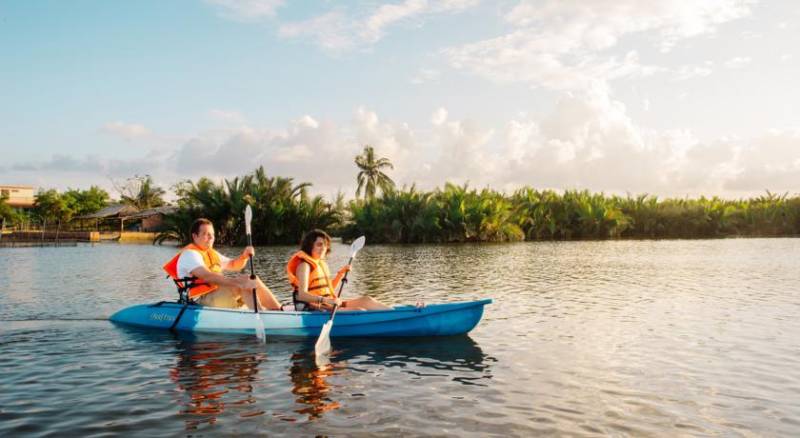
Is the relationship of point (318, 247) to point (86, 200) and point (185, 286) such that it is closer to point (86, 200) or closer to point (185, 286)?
point (185, 286)

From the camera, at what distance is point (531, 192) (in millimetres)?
43500

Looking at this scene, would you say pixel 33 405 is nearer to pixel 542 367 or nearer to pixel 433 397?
pixel 433 397

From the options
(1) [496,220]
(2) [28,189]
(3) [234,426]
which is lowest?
(3) [234,426]

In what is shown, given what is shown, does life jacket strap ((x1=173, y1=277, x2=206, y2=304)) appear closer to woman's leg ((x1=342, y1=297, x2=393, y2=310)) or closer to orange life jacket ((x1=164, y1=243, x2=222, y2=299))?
orange life jacket ((x1=164, y1=243, x2=222, y2=299))

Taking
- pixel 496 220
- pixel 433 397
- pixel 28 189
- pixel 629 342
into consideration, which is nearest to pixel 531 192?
pixel 496 220

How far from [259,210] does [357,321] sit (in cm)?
3162

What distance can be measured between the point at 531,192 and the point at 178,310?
36543 millimetres

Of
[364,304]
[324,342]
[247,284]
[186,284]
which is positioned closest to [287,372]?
[324,342]

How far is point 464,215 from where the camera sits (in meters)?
38.1

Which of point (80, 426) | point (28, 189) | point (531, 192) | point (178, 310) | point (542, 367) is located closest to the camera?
point (80, 426)

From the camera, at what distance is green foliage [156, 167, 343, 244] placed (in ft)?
126

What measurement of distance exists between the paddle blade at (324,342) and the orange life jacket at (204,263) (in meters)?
1.86

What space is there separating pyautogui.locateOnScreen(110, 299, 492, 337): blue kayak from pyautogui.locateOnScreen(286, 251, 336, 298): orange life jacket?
40 cm

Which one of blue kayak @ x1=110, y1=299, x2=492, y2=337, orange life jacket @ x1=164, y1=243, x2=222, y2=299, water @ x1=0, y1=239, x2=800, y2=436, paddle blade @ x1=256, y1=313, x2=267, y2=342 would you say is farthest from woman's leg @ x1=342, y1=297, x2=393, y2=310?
orange life jacket @ x1=164, y1=243, x2=222, y2=299
